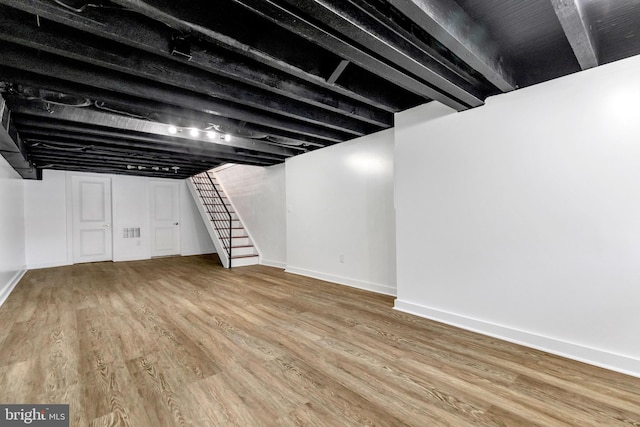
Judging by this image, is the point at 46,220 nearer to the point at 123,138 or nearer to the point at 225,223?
the point at 225,223

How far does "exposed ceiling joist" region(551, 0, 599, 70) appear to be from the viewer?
1437 millimetres

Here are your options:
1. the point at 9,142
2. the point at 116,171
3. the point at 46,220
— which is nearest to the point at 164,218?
the point at 116,171

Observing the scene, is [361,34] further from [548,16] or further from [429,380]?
[429,380]

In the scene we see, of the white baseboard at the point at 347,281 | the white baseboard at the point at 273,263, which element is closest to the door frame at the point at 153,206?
the white baseboard at the point at 273,263

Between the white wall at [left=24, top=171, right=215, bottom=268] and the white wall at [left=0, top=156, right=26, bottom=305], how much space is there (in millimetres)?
386

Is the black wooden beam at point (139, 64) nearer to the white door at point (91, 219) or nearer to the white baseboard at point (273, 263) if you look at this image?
the white baseboard at point (273, 263)

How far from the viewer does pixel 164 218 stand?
303 inches

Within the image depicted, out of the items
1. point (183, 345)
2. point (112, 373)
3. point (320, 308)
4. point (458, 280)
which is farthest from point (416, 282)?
point (112, 373)

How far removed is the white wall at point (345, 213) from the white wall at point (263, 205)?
0.51m

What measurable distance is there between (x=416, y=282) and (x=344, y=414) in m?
1.80

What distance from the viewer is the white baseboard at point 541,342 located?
1.91 meters

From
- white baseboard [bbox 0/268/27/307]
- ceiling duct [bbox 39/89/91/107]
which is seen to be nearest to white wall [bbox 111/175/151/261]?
white baseboard [bbox 0/268/27/307]

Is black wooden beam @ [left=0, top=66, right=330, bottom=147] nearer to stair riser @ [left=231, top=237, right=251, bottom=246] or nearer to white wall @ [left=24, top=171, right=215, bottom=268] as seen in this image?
stair riser @ [left=231, top=237, right=251, bottom=246]

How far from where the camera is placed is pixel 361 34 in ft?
5.23
